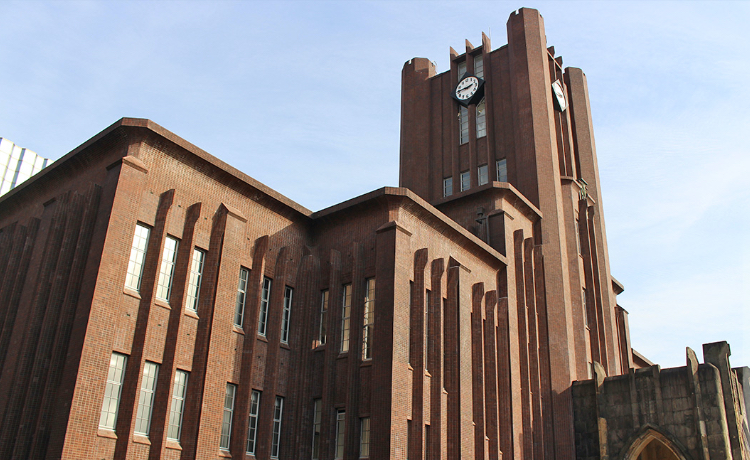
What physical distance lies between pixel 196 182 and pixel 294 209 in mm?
4115

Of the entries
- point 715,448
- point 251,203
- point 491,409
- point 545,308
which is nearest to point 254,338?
point 251,203

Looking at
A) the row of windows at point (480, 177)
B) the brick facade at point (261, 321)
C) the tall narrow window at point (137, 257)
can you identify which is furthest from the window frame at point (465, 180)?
the tall narrow window at point (137, 257)

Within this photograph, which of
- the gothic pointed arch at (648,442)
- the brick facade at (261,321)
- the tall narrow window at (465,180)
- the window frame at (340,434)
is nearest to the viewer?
the brick facade at (261,321)

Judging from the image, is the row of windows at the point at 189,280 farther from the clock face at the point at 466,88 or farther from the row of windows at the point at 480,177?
the clock face at the point at 466,88

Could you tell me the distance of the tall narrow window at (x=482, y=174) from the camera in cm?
3478

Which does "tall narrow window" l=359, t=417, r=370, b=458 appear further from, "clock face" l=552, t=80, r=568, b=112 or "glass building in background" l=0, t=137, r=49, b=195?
"glass building in background" l=0, t=137, r=49, b=195

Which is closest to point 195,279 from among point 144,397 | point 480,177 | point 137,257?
point 137,257

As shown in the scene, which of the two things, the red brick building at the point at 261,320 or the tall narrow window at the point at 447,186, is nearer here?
the red brick building at the point at 261,320

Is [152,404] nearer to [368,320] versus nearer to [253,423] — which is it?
[253,423]

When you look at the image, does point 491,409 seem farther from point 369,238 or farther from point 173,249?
point 173,249

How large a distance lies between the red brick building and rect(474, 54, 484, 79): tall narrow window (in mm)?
11047

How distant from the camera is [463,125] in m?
37.3

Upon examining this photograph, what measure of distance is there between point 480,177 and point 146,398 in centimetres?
2245

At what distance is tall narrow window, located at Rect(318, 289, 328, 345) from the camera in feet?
72.9
